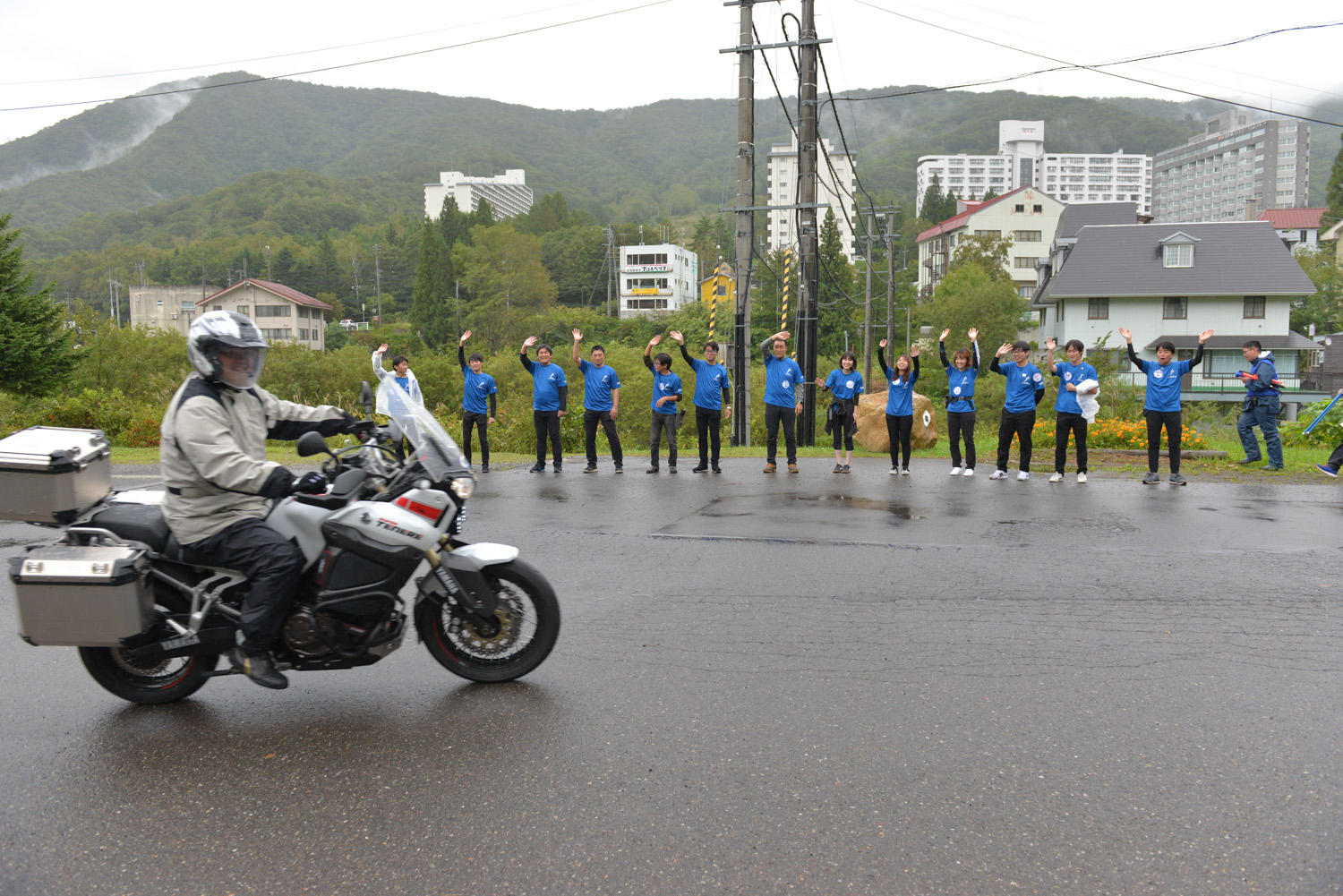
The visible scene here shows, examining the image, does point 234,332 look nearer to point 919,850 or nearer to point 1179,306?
point 919,850

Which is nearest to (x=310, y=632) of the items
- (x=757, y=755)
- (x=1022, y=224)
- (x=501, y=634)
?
(x=501, y=634)

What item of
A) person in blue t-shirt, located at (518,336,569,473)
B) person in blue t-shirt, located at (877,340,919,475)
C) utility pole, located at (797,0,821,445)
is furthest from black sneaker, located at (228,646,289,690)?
utility pole, located at (797,0,821,445)

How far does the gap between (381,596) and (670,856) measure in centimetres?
200

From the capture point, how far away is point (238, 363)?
4477 millimetres

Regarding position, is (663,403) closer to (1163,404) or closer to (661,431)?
(661,431)

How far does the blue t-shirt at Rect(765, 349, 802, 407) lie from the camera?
14.5 m

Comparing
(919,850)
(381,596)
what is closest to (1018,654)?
(919,850)

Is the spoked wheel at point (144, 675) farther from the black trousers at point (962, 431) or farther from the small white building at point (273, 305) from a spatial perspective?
the small white building at point (273, 305)

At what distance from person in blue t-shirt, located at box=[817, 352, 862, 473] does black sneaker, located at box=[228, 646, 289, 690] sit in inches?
433

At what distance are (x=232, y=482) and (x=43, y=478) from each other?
0.94 meters

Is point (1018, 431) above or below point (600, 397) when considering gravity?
below

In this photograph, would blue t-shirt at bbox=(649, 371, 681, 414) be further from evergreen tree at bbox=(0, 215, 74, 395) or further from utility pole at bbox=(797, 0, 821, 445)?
evergreen tree at bbox=(0, 215, 74, 395)

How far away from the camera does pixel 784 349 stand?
14.1 metres

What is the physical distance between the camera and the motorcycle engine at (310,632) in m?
4.59
